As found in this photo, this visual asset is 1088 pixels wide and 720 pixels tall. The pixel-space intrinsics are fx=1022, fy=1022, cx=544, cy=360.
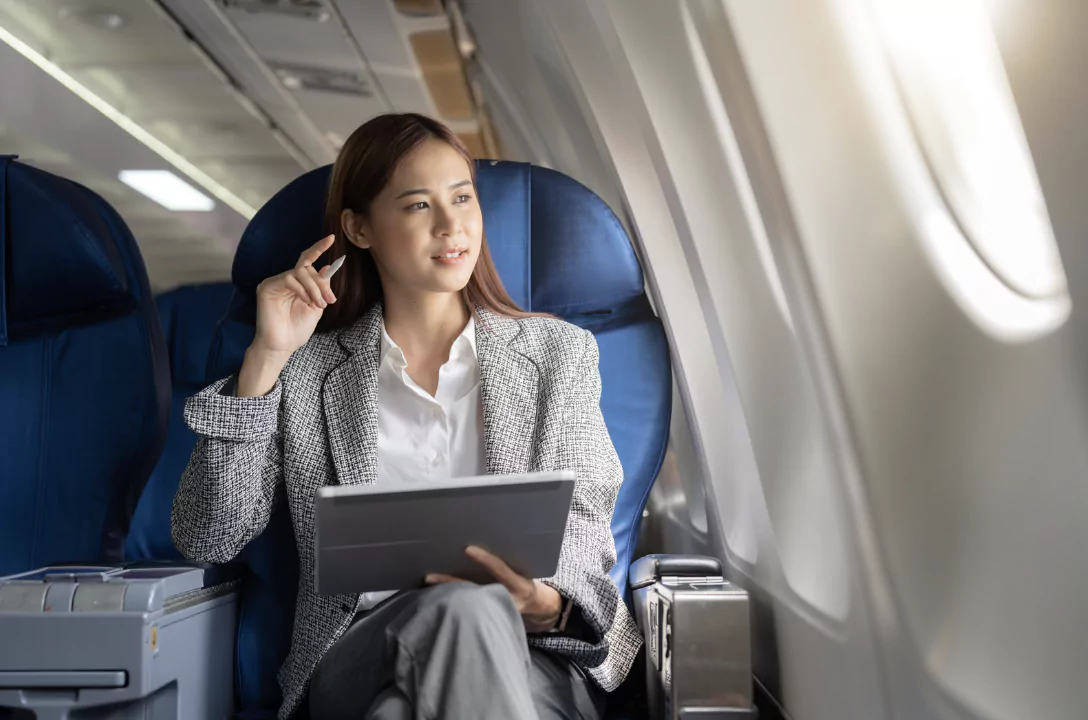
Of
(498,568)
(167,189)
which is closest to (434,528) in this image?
(498,568)

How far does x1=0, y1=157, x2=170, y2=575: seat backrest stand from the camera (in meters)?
2.28

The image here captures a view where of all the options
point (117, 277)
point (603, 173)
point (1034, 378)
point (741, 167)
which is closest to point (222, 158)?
point (603, 173)

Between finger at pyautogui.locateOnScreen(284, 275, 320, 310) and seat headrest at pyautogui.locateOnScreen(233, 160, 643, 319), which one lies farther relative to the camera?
seat headrest at pyautogui.locateOnScreen(233, 160, 643, 319)

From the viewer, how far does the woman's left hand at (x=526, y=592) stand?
1697 millimetres

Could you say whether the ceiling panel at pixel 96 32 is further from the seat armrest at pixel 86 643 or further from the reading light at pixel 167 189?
the seat armrest at pixel 86 643

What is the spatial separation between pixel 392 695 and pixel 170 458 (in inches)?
65.3

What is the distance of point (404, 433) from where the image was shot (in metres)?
2.11

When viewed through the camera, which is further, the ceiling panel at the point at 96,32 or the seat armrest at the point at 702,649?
the ceiling panel at the point at 96,32

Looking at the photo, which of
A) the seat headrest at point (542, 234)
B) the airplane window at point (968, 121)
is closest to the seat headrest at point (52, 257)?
the seat headrest at point (542, 234)

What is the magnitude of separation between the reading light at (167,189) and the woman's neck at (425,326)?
7.22m

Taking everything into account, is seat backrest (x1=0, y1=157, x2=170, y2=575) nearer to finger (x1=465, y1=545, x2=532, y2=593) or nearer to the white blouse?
the white blouse

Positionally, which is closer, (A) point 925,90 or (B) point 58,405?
(A) point 925,90

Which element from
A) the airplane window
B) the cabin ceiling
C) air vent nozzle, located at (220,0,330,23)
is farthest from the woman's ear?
air vent nozzle, located at (220,0,330,23)

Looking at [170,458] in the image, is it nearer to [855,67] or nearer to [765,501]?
[765,501]
